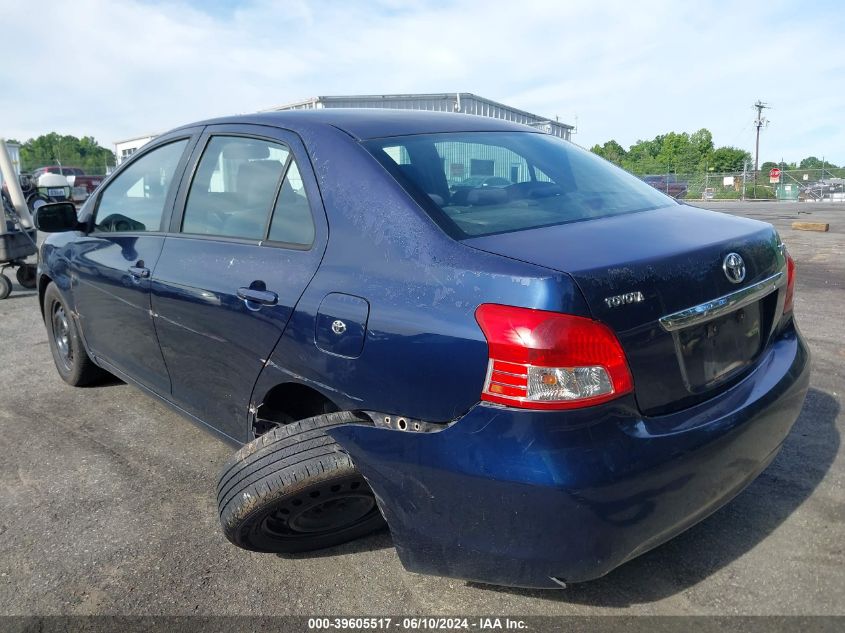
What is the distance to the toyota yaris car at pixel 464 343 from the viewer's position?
70.3 inches

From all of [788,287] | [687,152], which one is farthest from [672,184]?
[687,152]

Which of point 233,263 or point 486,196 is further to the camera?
point 233,263

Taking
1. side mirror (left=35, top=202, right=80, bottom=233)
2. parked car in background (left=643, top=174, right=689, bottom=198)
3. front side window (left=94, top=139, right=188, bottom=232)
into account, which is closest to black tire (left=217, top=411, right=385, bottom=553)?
front side window (left=94, top=139, right=188, bottom=232)

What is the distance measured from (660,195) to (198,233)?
201 centimetres

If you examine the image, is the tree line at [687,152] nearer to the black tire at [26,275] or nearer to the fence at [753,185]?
the fence at [753,185]

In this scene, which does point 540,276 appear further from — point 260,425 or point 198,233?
point 198,233

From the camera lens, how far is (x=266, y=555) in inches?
103

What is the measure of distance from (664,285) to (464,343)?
23.3 inches

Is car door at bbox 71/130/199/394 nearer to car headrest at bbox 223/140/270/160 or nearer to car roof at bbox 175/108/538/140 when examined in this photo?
car headrest at bbox 223/140/270/160

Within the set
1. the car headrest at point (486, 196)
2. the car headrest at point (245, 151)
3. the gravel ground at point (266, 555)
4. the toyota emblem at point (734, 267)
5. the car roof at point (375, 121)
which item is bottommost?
the gravel ground at point (266, 555)

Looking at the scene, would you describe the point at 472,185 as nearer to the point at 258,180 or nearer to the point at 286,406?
the point at 258,180

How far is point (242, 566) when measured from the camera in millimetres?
2525

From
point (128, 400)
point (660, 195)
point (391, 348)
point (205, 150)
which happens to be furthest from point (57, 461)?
point (660, 195)

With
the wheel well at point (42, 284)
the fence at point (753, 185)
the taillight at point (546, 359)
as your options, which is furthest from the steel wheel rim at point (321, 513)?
the fence at point (753, 185)
